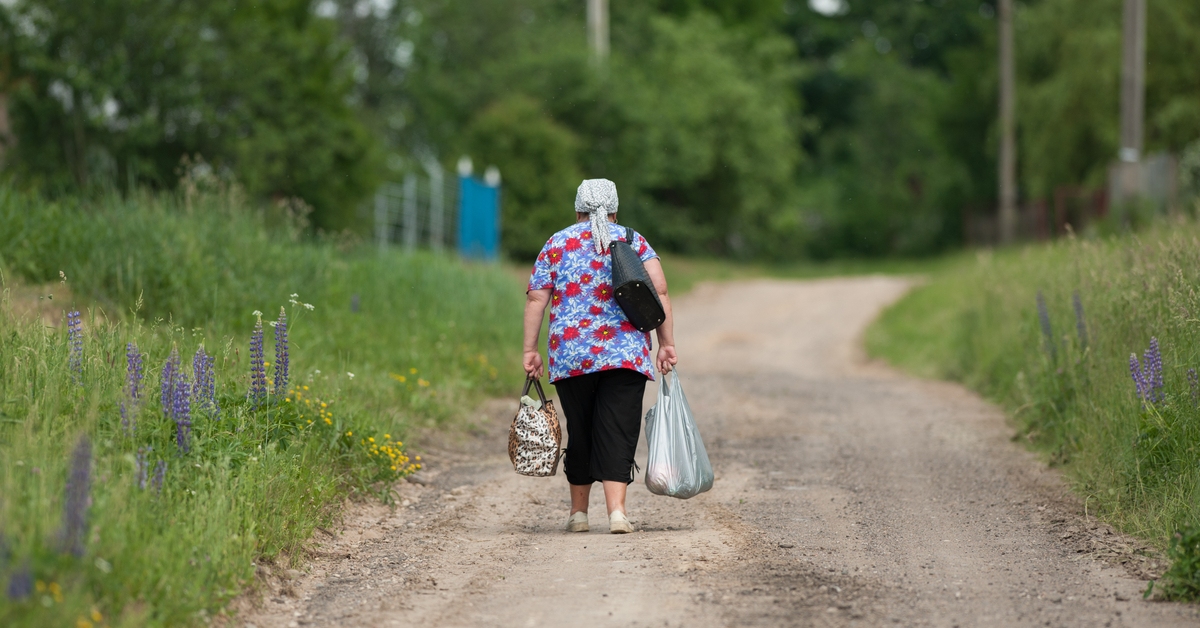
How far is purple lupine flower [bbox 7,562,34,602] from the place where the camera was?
143 inches

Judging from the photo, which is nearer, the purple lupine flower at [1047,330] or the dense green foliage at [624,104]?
the purple lupine flower at [1047,330]

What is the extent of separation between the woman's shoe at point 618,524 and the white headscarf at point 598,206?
4.17 ft

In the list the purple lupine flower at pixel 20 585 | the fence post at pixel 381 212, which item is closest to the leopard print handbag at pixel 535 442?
the purple lupine flower at pixel 20 585

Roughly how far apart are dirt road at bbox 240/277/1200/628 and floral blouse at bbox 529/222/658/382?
2.77 ft

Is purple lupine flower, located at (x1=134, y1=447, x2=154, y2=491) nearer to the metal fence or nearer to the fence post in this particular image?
the metal fence

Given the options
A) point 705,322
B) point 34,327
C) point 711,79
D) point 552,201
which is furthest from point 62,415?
point 711,79

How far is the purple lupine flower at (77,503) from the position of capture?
3.99 metres

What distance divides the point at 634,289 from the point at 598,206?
1.60 ft

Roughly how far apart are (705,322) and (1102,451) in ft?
44.3

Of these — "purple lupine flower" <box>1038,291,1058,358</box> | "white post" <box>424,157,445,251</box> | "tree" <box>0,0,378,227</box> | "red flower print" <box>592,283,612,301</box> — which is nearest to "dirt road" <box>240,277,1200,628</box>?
"purple lupine flower" <box>1038,291,1058,358</box>

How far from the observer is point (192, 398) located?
579 cm

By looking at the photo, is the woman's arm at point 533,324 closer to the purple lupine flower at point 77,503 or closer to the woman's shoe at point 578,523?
the woman's shoe at point 578,523

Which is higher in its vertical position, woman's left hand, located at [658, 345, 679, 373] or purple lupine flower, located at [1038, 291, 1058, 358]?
woman's left hand, located at [658, 345, 679, 373]

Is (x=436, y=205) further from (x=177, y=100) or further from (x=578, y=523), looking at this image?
(x=578, y=523)
